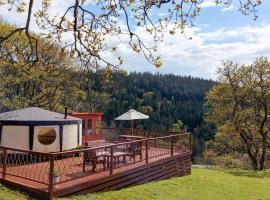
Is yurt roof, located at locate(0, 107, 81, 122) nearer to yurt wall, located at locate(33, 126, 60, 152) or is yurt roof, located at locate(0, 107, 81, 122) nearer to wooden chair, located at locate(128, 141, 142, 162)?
yurt wall, located at locate(33, 126, 60, 152)

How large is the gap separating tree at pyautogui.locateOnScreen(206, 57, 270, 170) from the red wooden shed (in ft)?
33.2

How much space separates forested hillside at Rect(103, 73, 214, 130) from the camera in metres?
86.7

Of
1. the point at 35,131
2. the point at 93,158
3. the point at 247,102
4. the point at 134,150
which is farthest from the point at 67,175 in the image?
the point at 247,102

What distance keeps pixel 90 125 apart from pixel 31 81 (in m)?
10.9

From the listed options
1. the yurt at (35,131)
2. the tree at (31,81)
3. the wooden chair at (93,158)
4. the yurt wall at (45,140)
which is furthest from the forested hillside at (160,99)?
the wooden chair at (93,158)

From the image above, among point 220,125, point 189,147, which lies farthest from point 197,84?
point 189,147

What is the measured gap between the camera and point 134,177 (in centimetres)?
1185

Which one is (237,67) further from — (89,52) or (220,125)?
(89,52)

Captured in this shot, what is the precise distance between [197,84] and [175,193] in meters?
113

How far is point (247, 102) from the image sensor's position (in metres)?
25.8

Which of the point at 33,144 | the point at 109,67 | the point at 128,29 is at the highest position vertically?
the point at 128,29

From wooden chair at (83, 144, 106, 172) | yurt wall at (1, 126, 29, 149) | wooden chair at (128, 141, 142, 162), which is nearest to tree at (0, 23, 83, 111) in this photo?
yurt wall at (1, 126, 29, 149)

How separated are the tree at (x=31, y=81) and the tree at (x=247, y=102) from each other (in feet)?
36.1

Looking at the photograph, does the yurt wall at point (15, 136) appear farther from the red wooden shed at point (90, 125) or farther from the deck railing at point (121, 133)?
the deck railing at point (121, 133)
